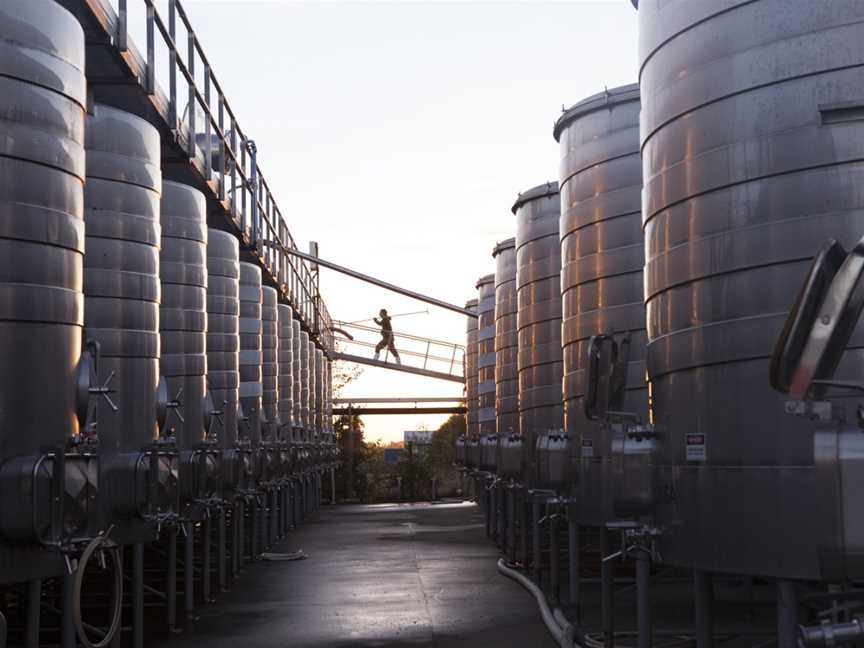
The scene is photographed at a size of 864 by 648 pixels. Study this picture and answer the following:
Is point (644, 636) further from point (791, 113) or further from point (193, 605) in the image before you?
point (193, 605)

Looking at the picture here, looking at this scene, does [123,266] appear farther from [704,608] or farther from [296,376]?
[296,376]

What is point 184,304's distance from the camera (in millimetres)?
13305

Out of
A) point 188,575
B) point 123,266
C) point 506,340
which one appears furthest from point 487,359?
point 123,266

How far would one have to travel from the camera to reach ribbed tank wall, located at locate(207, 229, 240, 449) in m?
16.0

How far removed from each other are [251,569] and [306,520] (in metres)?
12.1

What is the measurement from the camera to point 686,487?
6.64 m

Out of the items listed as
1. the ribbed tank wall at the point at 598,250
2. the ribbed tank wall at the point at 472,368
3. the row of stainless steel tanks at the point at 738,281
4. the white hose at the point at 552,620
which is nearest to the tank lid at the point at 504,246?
the white hose at the point at 552,620

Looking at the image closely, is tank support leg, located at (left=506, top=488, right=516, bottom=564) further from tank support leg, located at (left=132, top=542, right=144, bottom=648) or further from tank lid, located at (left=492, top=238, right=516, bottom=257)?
tank support leg, located at (left=132, top=542, right=144, bottom=648)

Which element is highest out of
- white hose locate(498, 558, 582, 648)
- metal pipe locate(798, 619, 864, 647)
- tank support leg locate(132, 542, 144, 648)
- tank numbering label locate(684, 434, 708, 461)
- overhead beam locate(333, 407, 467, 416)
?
overhead beam locate(333, 407, 467, 416)

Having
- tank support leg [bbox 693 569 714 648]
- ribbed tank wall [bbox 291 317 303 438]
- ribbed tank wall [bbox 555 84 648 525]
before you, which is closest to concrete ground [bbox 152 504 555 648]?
ribbed tank wall [bbox 555 84 648 525]

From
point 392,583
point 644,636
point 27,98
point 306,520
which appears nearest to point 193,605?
point 392,583

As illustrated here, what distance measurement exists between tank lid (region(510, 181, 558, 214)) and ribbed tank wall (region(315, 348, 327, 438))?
64.2 feet

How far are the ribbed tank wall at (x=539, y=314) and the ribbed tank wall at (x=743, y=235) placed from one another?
23.4 ft

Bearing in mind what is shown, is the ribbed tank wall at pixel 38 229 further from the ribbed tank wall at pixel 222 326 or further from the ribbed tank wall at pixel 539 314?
the ribbed tank wall at pixel 222 326
